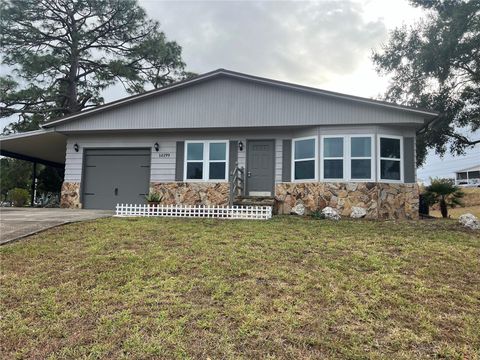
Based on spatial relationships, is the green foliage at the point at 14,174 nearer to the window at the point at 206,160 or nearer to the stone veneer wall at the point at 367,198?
the window at the point at 206,160

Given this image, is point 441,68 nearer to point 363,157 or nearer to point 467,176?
point 363,157

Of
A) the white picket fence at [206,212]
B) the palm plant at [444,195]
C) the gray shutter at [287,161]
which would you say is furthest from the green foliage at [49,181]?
the palm plant at [444,195]

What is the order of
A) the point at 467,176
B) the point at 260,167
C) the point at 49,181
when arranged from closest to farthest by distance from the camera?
the point at 260,167, the point at 49,181, the point at 467,176

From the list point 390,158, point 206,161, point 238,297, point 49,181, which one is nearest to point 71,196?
point 206,161

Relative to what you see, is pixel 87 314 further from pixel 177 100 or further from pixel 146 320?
pixel 177 100

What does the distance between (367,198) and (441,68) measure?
827 centimetres

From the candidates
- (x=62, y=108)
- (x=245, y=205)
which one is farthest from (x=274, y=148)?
(x=62, y=108)

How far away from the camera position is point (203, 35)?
1633 cm

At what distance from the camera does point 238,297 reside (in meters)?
4.21

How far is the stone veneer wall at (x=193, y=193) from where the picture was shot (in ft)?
40.4

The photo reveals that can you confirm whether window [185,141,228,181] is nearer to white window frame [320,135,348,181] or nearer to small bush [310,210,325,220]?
white window frame [320,135,348,181]

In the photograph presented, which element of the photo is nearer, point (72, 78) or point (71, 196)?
point (71, 196)

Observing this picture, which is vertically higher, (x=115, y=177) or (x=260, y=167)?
(x=260, y=167)

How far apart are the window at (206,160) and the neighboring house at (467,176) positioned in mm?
34992
